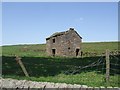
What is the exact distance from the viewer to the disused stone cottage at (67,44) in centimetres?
5544

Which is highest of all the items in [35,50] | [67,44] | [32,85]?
[67,44]

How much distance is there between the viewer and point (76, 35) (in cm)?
5666

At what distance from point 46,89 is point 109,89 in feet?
7.23

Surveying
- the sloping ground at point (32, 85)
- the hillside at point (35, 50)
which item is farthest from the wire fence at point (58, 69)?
the hillside at point (35, 50)

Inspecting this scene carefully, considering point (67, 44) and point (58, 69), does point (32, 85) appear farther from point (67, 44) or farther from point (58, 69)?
point (67, 44)

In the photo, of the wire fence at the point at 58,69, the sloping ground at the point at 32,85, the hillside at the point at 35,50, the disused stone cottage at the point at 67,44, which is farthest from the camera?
the hillside at the point at 35,50

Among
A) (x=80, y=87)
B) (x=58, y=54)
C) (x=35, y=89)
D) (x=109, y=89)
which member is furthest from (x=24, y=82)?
(x=58, y=54)

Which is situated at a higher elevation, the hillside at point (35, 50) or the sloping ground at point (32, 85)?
the hillside at point (35, 50)

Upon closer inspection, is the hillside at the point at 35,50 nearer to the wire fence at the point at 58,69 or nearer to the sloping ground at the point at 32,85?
the wire fence at the point at 58,69

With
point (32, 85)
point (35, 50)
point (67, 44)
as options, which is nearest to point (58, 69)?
point (32, 85)

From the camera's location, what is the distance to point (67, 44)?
55688 millimetres

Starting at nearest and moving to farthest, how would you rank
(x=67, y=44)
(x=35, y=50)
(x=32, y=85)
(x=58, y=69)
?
(x=32, y=85) < (x=58, y=69) < (x=67, y=44) < (x=35, y=50)

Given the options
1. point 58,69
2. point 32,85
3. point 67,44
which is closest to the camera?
point 32,85

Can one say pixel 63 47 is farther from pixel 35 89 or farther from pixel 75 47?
pixel 35 89
